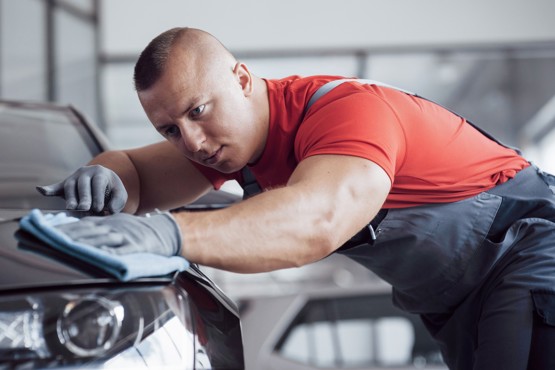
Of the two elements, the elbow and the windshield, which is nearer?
the elbow

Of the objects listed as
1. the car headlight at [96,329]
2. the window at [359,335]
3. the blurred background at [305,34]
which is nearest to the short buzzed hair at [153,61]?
the car headlight at [96,329]

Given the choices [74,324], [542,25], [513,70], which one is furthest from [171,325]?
[513,70]

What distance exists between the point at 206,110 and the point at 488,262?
696 millimetres

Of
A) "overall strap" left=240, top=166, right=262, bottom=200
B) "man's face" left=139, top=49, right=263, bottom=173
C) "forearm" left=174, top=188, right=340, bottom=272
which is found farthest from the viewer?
"overall strap" left=240, top=166, right=262, bottom=200

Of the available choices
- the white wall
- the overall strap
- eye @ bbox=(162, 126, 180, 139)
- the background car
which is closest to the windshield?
eye @ bbox=(162, 126, 180, 139)

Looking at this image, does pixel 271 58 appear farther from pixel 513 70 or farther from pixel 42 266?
pixel 42 266

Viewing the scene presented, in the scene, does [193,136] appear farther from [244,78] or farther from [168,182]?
[168,182]

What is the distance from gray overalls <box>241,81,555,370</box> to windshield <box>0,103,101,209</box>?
0.76m

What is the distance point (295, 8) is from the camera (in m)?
7.07

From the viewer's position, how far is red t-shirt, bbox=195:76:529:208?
151cm

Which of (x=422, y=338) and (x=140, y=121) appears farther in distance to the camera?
(x=140, y=121)

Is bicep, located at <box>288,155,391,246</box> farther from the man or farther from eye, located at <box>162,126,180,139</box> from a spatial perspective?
eye, located at <box>162,126,180,139</box>

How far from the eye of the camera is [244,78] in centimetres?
180

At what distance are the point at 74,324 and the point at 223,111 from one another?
26.0 inches
